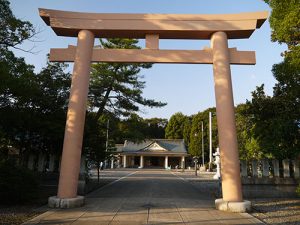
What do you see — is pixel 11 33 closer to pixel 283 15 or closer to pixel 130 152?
pixel 283 15

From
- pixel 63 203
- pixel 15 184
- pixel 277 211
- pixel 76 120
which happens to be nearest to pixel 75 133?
pixel 76 120

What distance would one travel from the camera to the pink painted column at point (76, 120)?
9.58 m

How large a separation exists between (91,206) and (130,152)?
46.5 m

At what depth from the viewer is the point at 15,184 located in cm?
952

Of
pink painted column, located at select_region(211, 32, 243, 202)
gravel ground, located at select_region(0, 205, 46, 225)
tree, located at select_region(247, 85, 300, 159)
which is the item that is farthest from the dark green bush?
tree, located at select_region(247, 85, 300, 159)

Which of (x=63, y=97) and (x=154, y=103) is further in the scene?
(x=154, y=103)

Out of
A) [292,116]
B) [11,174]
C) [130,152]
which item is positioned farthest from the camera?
[130,152]

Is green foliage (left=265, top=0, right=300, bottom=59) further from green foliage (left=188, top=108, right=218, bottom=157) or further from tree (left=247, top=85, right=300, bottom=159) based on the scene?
green foliage (left=188, top=108, right=218, bottom=157)

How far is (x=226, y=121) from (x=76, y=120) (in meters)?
4.64

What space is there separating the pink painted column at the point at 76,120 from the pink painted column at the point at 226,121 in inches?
166

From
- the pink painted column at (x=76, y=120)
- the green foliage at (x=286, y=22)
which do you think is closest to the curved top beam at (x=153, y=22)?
the pink painted column at (x=76, y=120)

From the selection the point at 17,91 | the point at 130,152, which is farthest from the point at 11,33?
the point at 130,152

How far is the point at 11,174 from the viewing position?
9.51 m

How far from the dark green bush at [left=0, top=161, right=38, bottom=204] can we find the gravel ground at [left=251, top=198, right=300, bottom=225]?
6757mm
